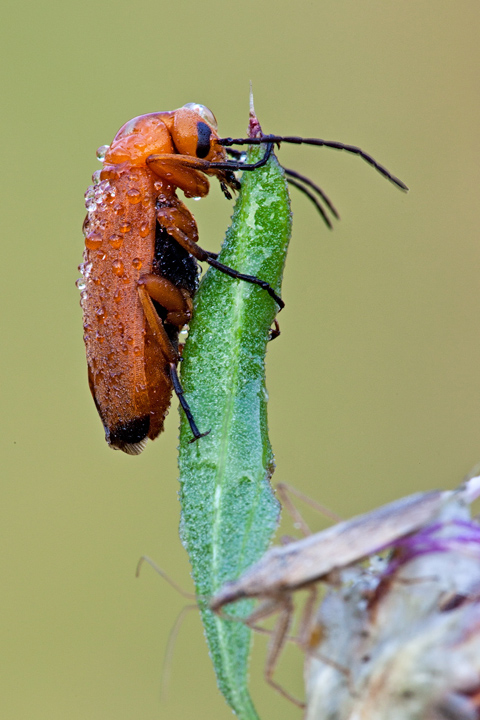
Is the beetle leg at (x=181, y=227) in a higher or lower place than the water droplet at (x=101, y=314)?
higher

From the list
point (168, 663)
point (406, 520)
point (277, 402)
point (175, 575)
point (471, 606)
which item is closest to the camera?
point (471, 606)

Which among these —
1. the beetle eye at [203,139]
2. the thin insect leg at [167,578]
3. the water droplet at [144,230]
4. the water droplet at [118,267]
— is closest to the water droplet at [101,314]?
the water droplet at [118,267]

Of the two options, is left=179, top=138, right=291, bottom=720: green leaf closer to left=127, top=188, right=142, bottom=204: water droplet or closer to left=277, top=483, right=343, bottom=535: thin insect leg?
left=277, top=483, right=343, bottom=535: thin insect leg

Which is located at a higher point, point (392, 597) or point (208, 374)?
point (208, 374)

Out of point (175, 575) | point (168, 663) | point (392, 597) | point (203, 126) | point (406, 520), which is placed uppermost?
point (203, 126)

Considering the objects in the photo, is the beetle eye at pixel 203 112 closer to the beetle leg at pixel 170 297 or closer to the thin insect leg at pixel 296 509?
the beetle leg at pixel 170 297

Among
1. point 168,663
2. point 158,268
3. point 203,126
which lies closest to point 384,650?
point 168,663

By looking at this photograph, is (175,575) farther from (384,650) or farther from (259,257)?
(384,650)
